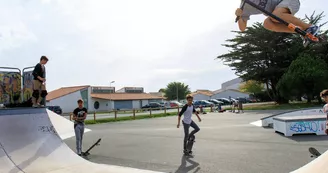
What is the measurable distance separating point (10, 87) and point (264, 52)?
3370 cm

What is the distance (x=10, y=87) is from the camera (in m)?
10.5

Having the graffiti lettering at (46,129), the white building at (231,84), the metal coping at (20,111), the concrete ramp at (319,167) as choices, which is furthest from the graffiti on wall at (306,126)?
the white building at (231,84)

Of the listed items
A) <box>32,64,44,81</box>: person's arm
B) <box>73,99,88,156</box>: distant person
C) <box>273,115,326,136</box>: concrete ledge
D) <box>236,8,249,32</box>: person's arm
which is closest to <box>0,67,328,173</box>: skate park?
<box>73,99,88,156</box>: distant person

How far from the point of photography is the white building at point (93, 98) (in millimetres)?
60791

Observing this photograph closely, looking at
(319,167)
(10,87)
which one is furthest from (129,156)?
(319,167)

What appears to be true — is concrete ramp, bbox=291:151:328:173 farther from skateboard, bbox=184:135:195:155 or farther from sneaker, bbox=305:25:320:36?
skateboard, bbox=184:135:195:155

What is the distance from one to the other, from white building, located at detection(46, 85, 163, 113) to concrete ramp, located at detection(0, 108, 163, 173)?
5453cm

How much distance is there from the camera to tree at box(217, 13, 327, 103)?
123 ft

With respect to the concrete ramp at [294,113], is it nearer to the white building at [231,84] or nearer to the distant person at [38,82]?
the distant person at [38,82]

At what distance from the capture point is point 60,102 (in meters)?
60.4

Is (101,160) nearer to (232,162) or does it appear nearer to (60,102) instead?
(232,162)

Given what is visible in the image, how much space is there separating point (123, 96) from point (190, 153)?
64.1 m

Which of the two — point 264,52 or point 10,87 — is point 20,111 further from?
point 264,52

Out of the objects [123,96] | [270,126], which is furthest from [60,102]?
[270,126]
